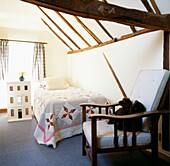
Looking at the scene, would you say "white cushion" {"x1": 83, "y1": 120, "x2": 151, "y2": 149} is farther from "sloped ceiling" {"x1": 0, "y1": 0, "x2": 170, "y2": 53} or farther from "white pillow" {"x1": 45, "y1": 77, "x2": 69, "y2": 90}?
"white pillow" {"x1": 45, "y1": 77, "x2": 69, "y2": 90}

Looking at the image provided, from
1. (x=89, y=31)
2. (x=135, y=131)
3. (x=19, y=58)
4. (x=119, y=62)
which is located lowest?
(x=135, y=131)

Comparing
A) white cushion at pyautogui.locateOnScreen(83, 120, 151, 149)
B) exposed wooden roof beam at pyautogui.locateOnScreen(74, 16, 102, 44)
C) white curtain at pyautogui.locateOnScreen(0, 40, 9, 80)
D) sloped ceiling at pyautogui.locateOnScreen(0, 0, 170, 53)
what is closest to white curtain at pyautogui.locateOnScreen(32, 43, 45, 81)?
sloped ceiling at pyautogui.locateOnScreen(0, 0, 170, 53)

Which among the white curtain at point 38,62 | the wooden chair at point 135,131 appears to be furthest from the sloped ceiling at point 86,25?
the wooden chair at point 135,131

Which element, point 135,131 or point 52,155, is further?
point 52,155

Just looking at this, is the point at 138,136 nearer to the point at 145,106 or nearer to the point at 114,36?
the point at 145,106

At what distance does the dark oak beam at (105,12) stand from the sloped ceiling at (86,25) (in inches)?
7.8

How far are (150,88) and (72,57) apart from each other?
3425mm

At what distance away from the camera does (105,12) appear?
1509 millimetres

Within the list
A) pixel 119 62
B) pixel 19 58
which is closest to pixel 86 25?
pixel 119 62

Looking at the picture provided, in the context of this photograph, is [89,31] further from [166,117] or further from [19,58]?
[19,58]

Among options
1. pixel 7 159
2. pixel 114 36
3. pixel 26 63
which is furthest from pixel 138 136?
pixel 26 63

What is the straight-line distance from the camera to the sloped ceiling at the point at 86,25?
2.13m

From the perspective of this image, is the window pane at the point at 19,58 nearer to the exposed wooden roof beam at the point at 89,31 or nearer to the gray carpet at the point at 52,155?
the exposed wooden roof beam at the point at 89,31

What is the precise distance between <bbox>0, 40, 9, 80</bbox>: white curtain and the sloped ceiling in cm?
64
